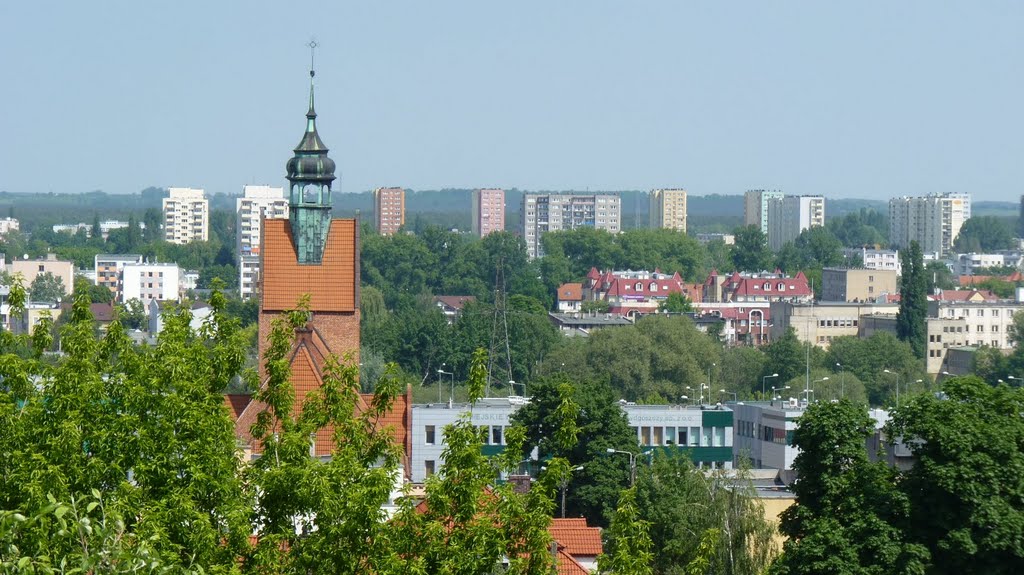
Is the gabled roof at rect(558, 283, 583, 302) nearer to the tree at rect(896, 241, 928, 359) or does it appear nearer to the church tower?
the tree at rect(896, 241, 928, 359)

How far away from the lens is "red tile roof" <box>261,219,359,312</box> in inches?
2116

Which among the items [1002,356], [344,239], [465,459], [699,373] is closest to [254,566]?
[465,459]

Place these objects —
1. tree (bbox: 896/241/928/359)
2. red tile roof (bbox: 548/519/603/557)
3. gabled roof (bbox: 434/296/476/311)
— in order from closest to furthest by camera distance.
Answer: red tile roof (bbox: 548/519/603/557) → tree (bbox: 896/241/928/359) → gabled roof (bbox: 434/296/476/311)

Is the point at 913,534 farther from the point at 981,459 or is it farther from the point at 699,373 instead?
Result: the point at 699,373

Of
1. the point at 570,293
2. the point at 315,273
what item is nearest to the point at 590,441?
the point at 315,273

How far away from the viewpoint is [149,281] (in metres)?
197

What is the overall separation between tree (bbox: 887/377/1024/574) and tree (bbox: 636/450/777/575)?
5.76m

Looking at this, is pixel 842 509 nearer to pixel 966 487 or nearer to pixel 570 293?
pixel 966 487

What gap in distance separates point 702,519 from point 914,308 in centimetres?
9147

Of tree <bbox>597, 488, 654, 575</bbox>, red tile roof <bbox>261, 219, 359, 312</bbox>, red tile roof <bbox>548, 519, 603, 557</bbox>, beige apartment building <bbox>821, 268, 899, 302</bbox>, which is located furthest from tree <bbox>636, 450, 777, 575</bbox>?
beige apartment building <bbox>821, 268, 899, 302</bbox>

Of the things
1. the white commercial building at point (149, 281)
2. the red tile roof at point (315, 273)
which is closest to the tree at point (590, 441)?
the red tile roof at point (315, 273)

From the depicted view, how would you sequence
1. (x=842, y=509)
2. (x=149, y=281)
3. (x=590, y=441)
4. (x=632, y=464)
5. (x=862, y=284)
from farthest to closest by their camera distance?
1. (x=149, y=281)
2. (x=862, y=284)
3. (x=590, y=441)
4. (x=632, y=464)
5. (x=842, y=509)

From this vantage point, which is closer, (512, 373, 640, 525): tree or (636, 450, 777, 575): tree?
(636, 450, 777, 575): tree

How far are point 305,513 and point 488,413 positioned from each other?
51.7 meters
